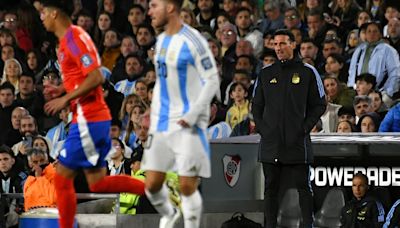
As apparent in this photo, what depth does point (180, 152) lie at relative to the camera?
1055cm

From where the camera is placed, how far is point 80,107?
11.1m

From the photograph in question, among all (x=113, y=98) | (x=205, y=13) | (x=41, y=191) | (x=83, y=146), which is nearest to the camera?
(x=83, y=146)

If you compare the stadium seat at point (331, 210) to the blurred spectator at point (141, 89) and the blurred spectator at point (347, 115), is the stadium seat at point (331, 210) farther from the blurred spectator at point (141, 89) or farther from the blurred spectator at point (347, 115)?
the blurred spectator at point (141, 89)

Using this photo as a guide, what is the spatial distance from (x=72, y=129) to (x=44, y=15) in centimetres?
96

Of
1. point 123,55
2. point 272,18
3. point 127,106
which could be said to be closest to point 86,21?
point 123,55

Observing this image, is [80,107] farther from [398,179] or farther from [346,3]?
[346,3]

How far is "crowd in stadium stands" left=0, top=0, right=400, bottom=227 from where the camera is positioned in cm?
1667

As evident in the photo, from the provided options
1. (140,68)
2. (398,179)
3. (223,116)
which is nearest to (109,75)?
(140,68)

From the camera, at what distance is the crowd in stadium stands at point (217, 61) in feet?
54.7

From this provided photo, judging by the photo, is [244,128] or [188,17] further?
[188,17]

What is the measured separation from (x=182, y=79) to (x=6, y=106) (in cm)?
872

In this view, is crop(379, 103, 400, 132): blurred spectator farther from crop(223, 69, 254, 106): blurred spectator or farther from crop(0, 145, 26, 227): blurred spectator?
crop(0, 145, 26, 227): blurred spectator

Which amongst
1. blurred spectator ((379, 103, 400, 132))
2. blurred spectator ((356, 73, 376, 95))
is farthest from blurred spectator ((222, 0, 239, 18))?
blurred spectator ((379, 103, 400, 132))

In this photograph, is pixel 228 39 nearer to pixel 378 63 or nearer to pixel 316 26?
pixel 316 26
